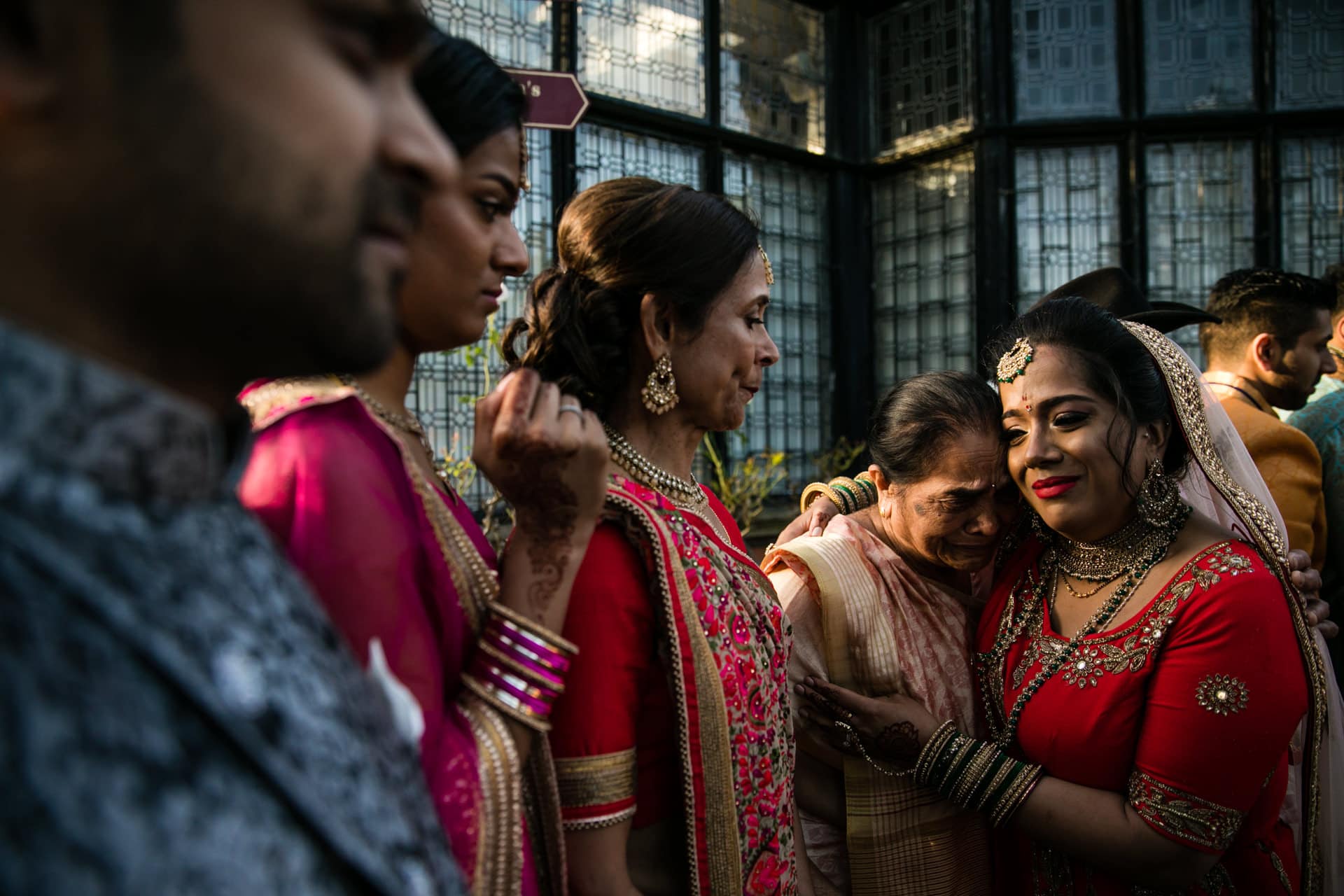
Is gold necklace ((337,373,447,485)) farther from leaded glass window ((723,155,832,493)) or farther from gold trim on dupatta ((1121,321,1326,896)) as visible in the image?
leaded glass window ((723,155,832,493))

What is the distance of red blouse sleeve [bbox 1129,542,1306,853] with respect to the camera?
1.70 meters

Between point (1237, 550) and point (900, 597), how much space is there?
700 mm

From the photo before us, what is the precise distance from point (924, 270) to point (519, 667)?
4726mm

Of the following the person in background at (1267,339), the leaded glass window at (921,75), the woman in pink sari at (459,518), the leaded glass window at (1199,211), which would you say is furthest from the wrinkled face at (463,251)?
the leaded glass window at (1199,211)

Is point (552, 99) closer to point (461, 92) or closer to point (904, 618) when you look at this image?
point (461, 92)

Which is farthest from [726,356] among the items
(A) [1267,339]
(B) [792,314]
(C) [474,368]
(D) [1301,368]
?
(B) [792,314]

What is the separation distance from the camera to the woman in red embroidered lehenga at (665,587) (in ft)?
4.24

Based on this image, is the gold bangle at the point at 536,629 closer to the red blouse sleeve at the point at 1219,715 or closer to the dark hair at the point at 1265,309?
the red blouse sleeve at the point at 1219,715

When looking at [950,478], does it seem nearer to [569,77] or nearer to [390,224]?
[569,77]

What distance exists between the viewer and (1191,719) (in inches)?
67.2

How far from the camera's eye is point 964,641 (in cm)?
222

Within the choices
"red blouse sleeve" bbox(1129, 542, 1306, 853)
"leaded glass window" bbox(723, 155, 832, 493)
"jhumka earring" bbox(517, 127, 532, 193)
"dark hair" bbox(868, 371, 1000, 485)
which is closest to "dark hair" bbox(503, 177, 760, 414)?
"jhumka earring" bbox(517, 127, 532, 193)

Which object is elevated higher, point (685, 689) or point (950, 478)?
point (950, 478)

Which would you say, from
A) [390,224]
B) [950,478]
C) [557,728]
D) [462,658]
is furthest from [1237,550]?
[390,224]
